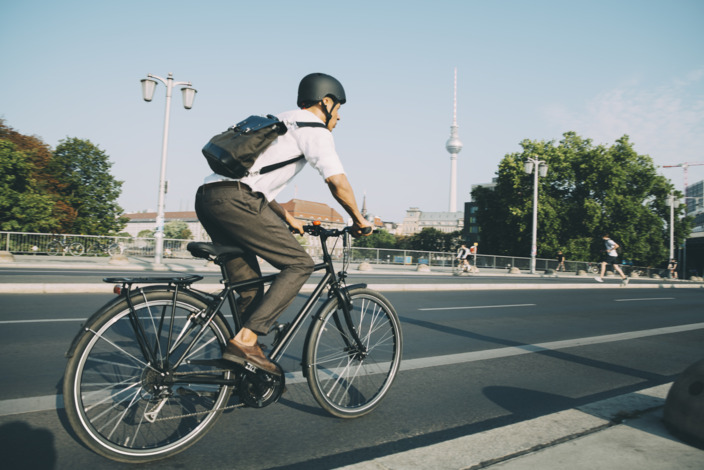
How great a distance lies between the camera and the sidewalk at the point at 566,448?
216cm

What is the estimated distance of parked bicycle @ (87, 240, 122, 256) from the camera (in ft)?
88.2

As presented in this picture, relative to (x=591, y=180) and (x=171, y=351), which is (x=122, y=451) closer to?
(x=171, y=351)

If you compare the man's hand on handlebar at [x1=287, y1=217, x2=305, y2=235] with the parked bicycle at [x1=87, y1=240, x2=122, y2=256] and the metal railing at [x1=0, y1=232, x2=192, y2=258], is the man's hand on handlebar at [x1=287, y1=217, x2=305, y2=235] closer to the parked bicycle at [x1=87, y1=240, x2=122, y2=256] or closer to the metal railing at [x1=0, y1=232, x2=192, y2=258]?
the metal railing at [x1=0, y1=232, x2=192, y2=258]

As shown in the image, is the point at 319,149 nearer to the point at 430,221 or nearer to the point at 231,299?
the point at 231,299

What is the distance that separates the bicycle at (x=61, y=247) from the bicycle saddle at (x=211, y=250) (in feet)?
87.7

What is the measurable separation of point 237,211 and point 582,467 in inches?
81.2

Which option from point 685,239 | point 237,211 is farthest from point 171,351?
point 685,239

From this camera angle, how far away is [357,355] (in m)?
3.19

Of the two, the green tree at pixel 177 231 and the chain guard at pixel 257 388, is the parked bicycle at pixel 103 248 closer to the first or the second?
the chain guard at pixel 257 388

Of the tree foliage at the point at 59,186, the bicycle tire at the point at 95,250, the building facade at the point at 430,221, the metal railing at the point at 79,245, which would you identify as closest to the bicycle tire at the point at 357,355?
the metal railing at the point at 79,245

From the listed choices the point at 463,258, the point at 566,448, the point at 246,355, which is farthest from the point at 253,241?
the point at 463,258

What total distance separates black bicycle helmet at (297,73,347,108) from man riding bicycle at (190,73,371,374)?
0.38 ft

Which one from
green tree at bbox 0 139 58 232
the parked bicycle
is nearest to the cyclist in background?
the parked bicycle

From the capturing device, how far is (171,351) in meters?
2.34
